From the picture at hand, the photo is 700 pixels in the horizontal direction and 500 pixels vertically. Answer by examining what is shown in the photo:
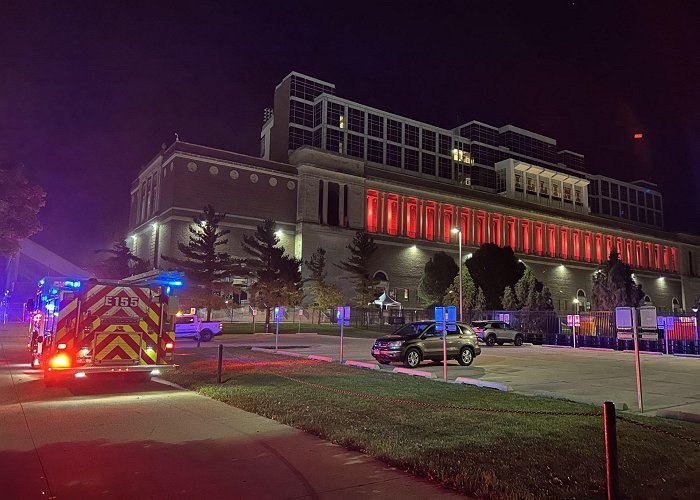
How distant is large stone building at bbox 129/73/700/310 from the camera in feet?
209

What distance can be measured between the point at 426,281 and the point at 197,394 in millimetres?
53453

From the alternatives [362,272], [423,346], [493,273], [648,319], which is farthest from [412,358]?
[493,273]

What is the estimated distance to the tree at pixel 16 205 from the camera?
32906mm

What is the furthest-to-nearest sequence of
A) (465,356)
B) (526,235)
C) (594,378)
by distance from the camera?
(526,235), (465,356), (594,378)

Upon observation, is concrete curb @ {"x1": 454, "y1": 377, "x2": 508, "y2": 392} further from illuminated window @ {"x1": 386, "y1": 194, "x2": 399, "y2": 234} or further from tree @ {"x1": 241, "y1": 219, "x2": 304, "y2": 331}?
illuminated window @ {"x1": 386, "y1": 194, "x2": 399, "y2": 234}

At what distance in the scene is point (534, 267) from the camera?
90375 mm

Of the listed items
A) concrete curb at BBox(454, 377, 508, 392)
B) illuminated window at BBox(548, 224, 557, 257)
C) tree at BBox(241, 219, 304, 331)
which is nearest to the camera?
concrete curb at BBox(454, 377, 508, 392)

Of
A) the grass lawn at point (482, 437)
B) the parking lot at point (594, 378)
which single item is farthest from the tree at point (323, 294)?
Result: the grass lawn at point (482, 437)

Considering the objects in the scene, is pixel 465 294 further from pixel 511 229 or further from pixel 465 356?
pixel 511 229

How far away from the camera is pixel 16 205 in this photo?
110ft

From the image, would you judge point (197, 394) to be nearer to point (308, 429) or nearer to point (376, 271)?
point (308, 429)

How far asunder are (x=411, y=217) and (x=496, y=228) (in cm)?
1805

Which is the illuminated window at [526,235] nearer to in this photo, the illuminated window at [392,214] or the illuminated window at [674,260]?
the illuminated window at [392,214]

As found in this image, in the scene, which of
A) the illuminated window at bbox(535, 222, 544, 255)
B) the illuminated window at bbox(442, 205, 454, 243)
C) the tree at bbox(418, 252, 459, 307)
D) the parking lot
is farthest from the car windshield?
the illuminated window at bbox(535, 222, 544, 255)
